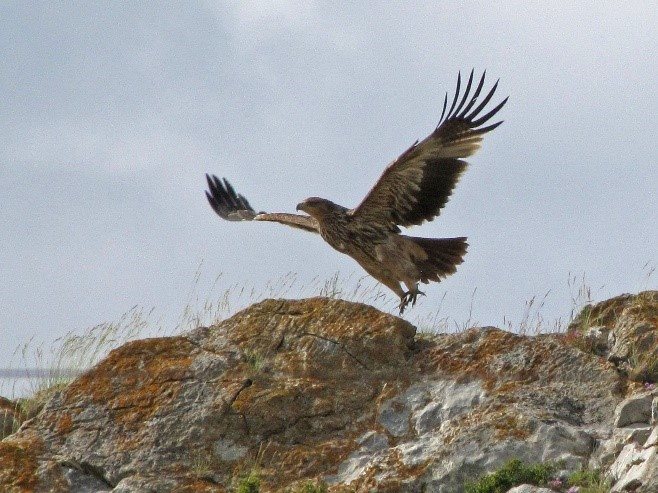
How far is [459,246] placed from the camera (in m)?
9.37

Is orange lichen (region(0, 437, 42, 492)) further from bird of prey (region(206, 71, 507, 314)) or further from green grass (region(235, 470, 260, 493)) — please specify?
bird of prey (region(206, 71, 507, 314))

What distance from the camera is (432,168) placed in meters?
9.11

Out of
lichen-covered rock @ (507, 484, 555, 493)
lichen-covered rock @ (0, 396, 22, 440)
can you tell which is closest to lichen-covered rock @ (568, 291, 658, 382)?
lichen-covered rock @ (507, 484, 555, 493)

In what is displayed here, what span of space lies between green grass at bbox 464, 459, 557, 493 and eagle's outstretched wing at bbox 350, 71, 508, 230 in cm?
393

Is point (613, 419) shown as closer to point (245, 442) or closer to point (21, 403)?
point (245, 442)

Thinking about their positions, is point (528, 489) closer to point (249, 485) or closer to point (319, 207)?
point (249, 485)

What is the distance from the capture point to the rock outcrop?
557 cm

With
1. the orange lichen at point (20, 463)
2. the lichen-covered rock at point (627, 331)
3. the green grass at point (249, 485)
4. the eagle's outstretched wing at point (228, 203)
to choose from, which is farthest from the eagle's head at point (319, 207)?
the green grass at point (249, 485)

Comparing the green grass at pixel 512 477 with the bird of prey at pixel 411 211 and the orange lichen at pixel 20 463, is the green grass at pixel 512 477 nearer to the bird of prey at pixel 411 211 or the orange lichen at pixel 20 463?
the orange lichen at pixel 20 463

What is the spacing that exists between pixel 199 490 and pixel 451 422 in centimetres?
131

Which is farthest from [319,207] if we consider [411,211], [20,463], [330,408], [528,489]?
[528,489]

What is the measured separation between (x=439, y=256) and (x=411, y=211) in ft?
1.45

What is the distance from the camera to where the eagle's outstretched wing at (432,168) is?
895 centimetres

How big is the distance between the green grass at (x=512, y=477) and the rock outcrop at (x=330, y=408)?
0.12 metres
